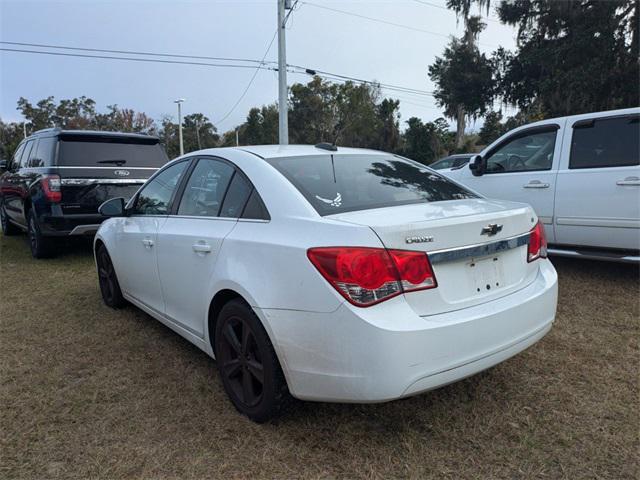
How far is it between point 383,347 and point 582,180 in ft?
13.1

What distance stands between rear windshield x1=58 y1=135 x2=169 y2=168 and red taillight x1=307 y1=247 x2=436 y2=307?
5.30 m

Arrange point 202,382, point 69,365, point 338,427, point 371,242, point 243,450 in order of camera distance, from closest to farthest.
A: 1. point 371,242
2. point 243,450
3. point 338,427
4. point 202,382
5. point 69,365

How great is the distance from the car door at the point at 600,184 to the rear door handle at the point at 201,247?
402cm

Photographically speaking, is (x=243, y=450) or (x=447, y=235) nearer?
(x=447, y=235)

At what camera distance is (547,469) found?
Result: 2.12 metres

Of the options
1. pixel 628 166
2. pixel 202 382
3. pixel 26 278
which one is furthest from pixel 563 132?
pixel 26 278

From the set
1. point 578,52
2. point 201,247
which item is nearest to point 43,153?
point 201,247

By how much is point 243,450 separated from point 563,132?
187 inches

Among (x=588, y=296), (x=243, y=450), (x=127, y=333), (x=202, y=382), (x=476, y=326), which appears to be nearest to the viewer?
(x=476, y=326)

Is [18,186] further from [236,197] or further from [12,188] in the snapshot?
[236,197]

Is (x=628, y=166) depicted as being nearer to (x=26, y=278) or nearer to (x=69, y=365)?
(x=69, y=365)

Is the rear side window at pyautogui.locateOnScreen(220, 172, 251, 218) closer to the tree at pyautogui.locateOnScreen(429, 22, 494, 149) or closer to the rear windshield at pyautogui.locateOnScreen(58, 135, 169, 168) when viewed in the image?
the rear windshield at pyautogui.locateOnScreen(58, 135, 169, 168)

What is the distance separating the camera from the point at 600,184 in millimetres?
4762

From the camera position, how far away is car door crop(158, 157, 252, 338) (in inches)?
108
